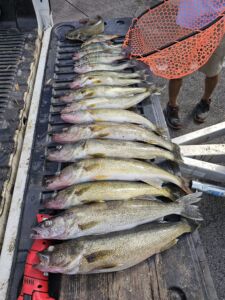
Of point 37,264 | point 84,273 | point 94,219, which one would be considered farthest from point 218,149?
point 37,264

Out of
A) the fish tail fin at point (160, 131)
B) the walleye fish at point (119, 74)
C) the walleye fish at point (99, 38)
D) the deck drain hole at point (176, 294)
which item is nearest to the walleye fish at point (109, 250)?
the deck drain hole at point (176, 294)

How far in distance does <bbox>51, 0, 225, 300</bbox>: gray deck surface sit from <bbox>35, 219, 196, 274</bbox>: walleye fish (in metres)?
1.28

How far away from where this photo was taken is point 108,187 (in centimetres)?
261

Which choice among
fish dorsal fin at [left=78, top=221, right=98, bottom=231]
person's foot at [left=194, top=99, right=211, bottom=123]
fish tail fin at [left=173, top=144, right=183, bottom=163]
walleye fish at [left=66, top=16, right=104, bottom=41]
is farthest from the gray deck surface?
fish dorsal fin at [left=78, top=221, right=98, bottom=231]

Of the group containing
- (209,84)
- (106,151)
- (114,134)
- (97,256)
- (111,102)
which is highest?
(209,84)

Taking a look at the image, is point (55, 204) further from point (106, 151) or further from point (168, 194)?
point (168, 194)

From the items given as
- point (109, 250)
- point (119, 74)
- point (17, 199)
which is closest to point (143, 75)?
point (119, 74)

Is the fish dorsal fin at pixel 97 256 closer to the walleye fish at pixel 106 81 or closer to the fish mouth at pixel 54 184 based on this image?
the fish mouth at pixel 54 184

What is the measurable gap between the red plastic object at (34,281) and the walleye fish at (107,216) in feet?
0.43

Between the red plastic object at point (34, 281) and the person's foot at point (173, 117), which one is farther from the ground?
the person's foot at point (173, 117)

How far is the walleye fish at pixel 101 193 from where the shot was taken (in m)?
2.50

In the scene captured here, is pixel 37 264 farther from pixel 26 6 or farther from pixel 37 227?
pixel 26 6

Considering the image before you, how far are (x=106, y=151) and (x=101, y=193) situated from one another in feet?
1.67

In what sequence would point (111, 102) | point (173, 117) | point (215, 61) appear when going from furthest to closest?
point (173, 117)
point (215, 61)
point (111, 102)
